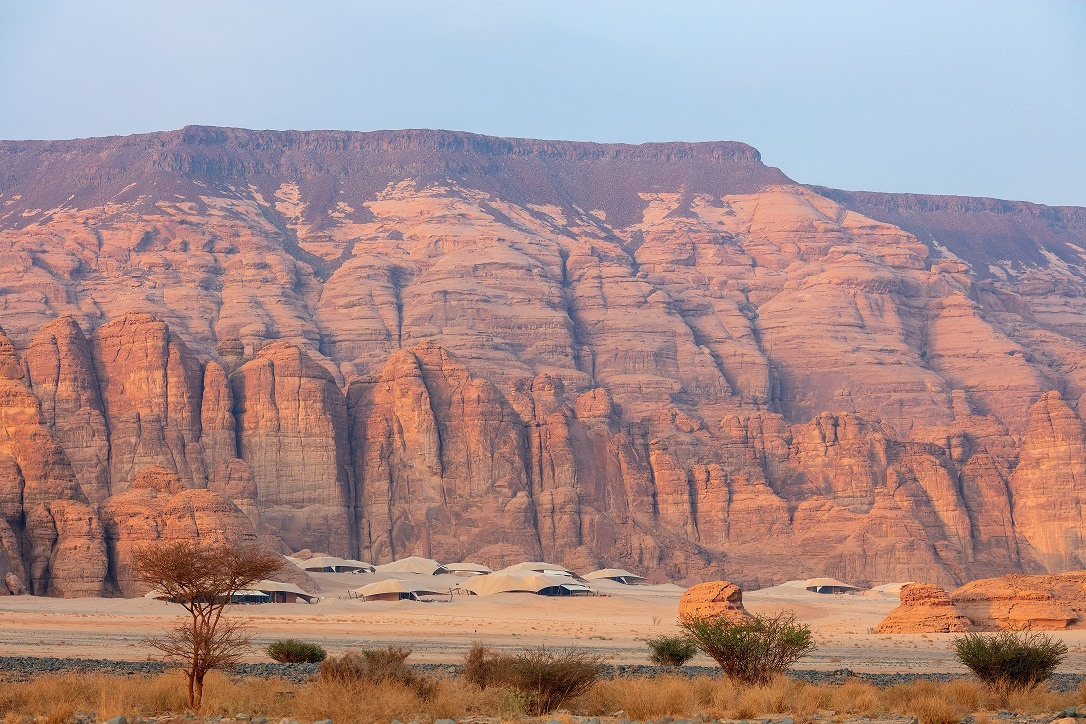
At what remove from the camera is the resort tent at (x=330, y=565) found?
98062mm

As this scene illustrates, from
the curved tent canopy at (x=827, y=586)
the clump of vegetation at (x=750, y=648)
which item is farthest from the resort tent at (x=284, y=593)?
the clump of vegetation at (x=750, y=648)

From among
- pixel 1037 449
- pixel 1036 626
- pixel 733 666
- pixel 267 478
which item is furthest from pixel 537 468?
pixel 733 666

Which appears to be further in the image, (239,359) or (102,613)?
(239,359)

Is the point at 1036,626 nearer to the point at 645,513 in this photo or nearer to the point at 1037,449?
the point at 645,513

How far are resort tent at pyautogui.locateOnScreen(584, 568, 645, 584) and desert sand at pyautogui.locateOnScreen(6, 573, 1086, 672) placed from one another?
1172cm

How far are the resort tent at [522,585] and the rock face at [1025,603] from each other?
30334 mm

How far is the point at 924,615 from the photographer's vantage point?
56.7m

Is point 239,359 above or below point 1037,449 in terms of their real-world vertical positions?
above

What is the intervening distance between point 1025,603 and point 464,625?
824 inches

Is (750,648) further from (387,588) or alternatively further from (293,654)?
(387,588)

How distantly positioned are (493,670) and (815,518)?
9586cm

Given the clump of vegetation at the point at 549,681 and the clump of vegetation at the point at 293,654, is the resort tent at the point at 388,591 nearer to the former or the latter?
the clump of vegetation at the point at 293,654

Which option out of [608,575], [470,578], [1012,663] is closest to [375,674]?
[1012,663]

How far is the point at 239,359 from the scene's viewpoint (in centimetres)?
13188
